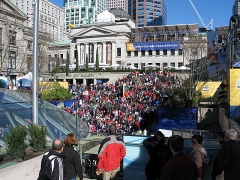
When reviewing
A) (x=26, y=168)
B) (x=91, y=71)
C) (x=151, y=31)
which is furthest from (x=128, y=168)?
(x=151, y=31)

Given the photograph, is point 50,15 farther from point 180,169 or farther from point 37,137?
point 180,169

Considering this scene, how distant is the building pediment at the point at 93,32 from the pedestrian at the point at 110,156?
207ft

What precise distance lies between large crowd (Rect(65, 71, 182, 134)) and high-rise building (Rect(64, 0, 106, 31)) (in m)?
122

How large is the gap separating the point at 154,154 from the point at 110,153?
934 mm

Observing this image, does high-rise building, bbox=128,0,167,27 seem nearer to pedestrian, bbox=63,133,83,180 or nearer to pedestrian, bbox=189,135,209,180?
pedestrian, bbox=189,135,209,180

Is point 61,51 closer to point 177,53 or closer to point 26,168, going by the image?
point 177,53

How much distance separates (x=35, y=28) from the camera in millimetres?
8406

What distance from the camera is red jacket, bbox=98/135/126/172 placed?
528 cm

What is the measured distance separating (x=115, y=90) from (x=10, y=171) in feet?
89.4

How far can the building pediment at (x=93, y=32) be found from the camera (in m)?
67.4

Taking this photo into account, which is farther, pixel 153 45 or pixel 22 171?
pixel 153 45

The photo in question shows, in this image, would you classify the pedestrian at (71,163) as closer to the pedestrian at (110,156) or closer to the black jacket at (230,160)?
the pedestrian at (110,156)

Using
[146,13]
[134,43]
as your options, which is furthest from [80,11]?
[134,43]

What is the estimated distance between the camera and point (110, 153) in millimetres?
5273
